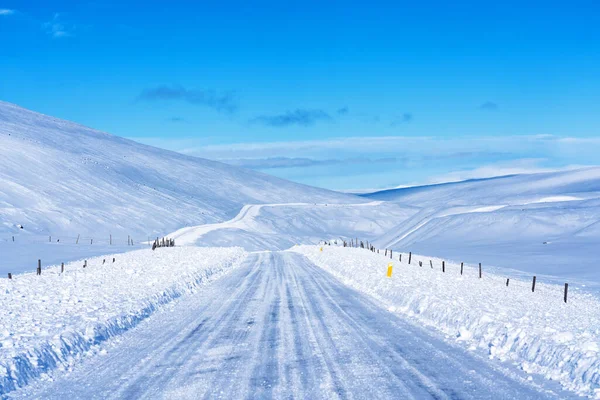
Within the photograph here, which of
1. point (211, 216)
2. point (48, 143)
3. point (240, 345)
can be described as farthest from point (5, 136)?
point (240, 345)

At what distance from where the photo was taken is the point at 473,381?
8352 millimetres

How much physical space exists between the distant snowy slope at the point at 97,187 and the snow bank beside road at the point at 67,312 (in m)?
56.5

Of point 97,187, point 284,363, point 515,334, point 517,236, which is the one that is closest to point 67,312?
point 284,363

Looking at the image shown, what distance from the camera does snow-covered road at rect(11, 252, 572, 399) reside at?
786cm

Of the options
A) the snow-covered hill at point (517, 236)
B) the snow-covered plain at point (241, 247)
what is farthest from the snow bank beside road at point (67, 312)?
the snow-covered hill at point (517, 236)

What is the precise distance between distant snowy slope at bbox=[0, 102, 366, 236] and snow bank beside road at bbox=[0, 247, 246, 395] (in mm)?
56484

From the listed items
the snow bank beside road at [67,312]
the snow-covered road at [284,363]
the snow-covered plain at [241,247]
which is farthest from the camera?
the snow-covered plain at [241,247]

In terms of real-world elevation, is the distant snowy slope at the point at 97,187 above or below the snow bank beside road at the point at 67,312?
above

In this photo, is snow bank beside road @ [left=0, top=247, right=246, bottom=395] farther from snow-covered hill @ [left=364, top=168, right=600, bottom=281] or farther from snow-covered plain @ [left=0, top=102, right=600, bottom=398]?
snow-covered hill @ [left=364, top=168, right=600, bottom=281]

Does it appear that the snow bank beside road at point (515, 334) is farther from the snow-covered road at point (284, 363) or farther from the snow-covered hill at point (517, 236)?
the snow-covered hill at point (517, 236)

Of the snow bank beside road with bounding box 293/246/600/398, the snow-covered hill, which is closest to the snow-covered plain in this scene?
the snow bank beside road with bounding box 293/246/600/398

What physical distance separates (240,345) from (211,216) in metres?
128

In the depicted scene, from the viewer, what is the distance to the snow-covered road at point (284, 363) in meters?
7.86

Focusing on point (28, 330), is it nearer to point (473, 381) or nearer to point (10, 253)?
point (473, 381)
